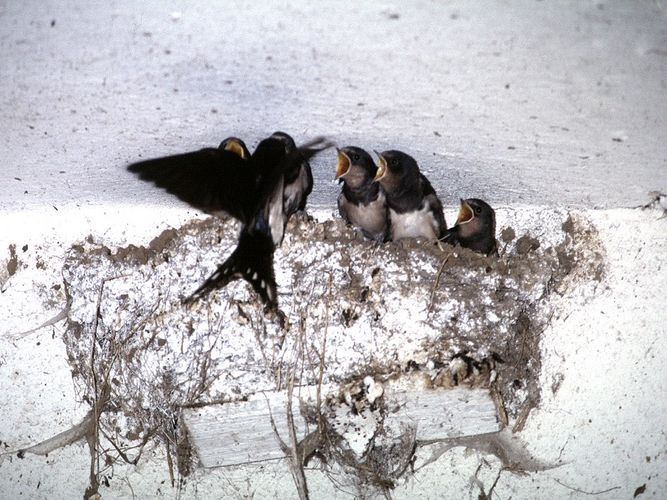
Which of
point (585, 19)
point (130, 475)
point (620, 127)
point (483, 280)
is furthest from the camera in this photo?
point (130, 475)

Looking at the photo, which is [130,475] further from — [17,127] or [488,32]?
[488,32]

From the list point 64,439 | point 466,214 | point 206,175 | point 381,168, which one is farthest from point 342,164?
point 64,439

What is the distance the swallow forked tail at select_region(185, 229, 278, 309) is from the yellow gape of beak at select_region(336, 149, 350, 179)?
0.33m

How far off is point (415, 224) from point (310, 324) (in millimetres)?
531

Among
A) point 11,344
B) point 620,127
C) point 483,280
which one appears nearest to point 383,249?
point 483,280

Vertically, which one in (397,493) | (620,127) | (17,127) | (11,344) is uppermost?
(620,127)

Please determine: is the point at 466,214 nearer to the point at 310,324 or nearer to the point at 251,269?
the point at 310,324

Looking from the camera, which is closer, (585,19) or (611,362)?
(585,19)

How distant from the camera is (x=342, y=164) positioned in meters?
1.98

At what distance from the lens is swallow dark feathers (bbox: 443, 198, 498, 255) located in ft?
7.36

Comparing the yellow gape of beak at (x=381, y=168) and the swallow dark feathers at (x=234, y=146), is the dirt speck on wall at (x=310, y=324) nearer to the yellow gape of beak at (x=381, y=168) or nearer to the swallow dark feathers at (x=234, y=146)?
the yellow gape of beak at (x=381, y=168)

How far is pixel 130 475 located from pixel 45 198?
1.03 metres

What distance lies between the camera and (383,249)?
216 cm

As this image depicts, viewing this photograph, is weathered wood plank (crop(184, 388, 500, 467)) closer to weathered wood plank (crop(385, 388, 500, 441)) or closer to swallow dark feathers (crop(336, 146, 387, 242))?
weathered wood plank (crop(385, 388, 500, 441))
